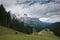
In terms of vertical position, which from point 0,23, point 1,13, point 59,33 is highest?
point 1,13

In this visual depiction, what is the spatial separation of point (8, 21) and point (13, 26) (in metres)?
4.93

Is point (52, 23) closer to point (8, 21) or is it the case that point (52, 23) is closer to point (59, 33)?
point (59, 33)

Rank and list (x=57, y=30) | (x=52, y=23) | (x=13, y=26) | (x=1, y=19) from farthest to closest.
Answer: (x=52, y=23), (x=57, y=30), (x=13, y=26), (x=1, y=19)

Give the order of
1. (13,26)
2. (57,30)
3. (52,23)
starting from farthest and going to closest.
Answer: (52,23) < (57,30) < (13,26)

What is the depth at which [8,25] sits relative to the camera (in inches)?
3450

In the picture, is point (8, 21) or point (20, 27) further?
point (20, 27)

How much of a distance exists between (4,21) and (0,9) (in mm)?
6976

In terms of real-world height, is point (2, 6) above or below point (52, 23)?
above

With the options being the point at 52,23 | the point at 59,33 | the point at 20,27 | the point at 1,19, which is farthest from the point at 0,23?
the point at 52,23

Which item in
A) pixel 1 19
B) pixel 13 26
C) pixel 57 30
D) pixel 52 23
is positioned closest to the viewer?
pixel 1 19

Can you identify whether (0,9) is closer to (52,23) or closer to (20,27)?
(20,27)

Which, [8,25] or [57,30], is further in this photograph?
[57,30]

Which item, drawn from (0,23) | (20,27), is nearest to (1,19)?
(0,23)

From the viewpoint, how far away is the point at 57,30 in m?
101
